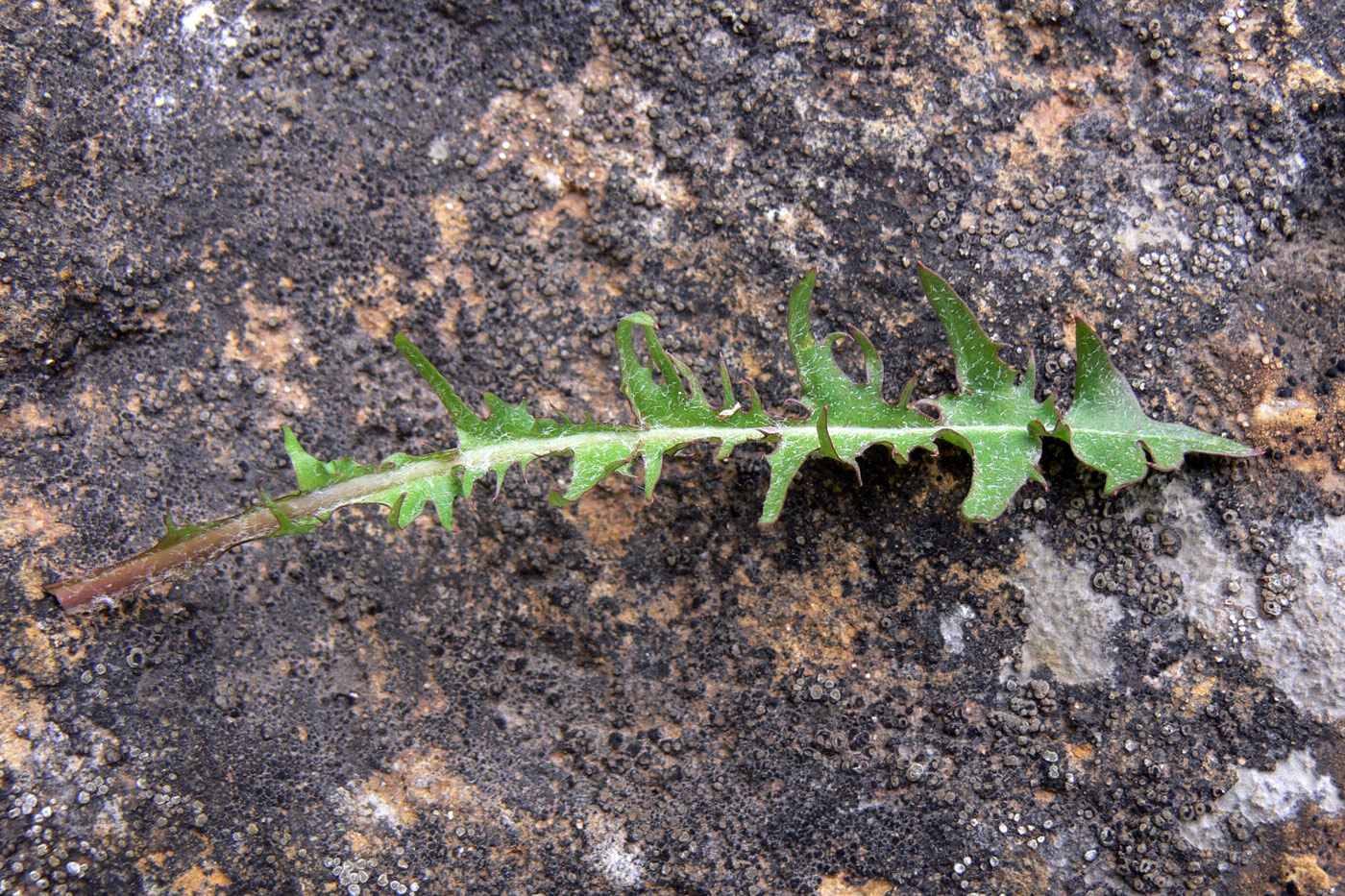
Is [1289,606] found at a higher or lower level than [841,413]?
lower

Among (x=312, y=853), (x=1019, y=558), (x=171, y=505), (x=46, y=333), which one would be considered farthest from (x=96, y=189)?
(x=1019, y=558)

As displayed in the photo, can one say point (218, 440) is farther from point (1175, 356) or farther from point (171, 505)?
point (1175, 356)

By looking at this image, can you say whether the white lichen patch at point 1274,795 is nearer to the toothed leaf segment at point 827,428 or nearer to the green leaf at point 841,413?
the toothed leaf segment at point 827,428

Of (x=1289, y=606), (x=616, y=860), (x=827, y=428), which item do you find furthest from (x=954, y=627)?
(x=616, y=860)

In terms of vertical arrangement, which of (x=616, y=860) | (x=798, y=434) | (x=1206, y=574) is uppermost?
(x=798, y=434)

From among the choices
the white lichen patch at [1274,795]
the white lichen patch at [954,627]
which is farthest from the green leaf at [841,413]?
the white lichen patch at [1274,795]

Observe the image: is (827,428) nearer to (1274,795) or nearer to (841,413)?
(841,413)

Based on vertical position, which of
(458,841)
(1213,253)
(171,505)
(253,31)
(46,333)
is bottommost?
(458,841)
